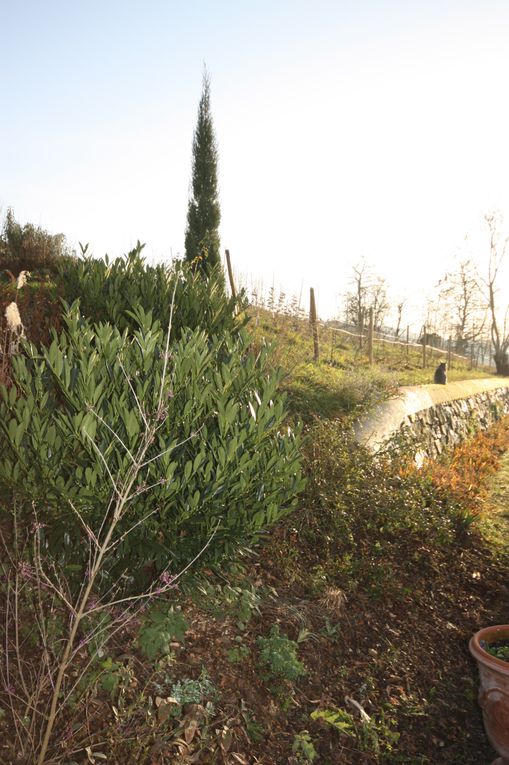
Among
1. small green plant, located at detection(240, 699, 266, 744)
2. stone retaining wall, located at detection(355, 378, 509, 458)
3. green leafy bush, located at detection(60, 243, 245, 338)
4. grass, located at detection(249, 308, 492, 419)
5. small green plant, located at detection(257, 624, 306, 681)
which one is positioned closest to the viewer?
small green plant, located at detection(240, 699, 266, 744)

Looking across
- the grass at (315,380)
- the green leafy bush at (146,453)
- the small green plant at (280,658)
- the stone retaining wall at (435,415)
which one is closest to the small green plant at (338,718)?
the small green plant at (280,658)

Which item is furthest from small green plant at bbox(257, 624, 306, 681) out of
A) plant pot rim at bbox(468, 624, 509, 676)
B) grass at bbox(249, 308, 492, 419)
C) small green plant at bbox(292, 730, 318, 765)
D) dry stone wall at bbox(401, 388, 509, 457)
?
dry stone wall at bbox(401, 388, 509, 457)

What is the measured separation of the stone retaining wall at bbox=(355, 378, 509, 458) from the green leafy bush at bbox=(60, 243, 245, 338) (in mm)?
3534

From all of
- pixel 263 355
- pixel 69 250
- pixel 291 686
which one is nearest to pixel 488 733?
pixel 291 686

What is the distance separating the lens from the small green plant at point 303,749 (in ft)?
10.7

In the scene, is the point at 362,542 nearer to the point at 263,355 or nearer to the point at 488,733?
the point at 488,733

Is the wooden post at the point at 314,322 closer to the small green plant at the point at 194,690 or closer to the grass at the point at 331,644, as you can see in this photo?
the grass at the point at 331,644

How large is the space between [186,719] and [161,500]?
1.36m

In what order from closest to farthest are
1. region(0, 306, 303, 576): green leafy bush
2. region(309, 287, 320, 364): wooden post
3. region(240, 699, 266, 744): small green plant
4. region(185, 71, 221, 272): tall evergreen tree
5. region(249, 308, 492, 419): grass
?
region(0, 306, 303, 576): green leafy bush
region(240, 699, 266, 744): small green plant
region(249, 308, 492, 419): grass
region(309, 287, 320, 364): wooden post
region(185, 71, 221, 272): tall evergreen tree

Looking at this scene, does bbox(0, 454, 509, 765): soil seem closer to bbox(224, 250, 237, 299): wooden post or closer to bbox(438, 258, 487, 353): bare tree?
bbox(224, 250, 237, 299): wooden post

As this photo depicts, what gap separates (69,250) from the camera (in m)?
16.8

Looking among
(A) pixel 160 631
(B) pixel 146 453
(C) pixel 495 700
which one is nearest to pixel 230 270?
(B) pixel 146 453

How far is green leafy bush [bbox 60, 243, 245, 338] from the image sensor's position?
5.28 m

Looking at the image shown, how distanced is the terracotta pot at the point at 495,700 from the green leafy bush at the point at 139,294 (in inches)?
140
